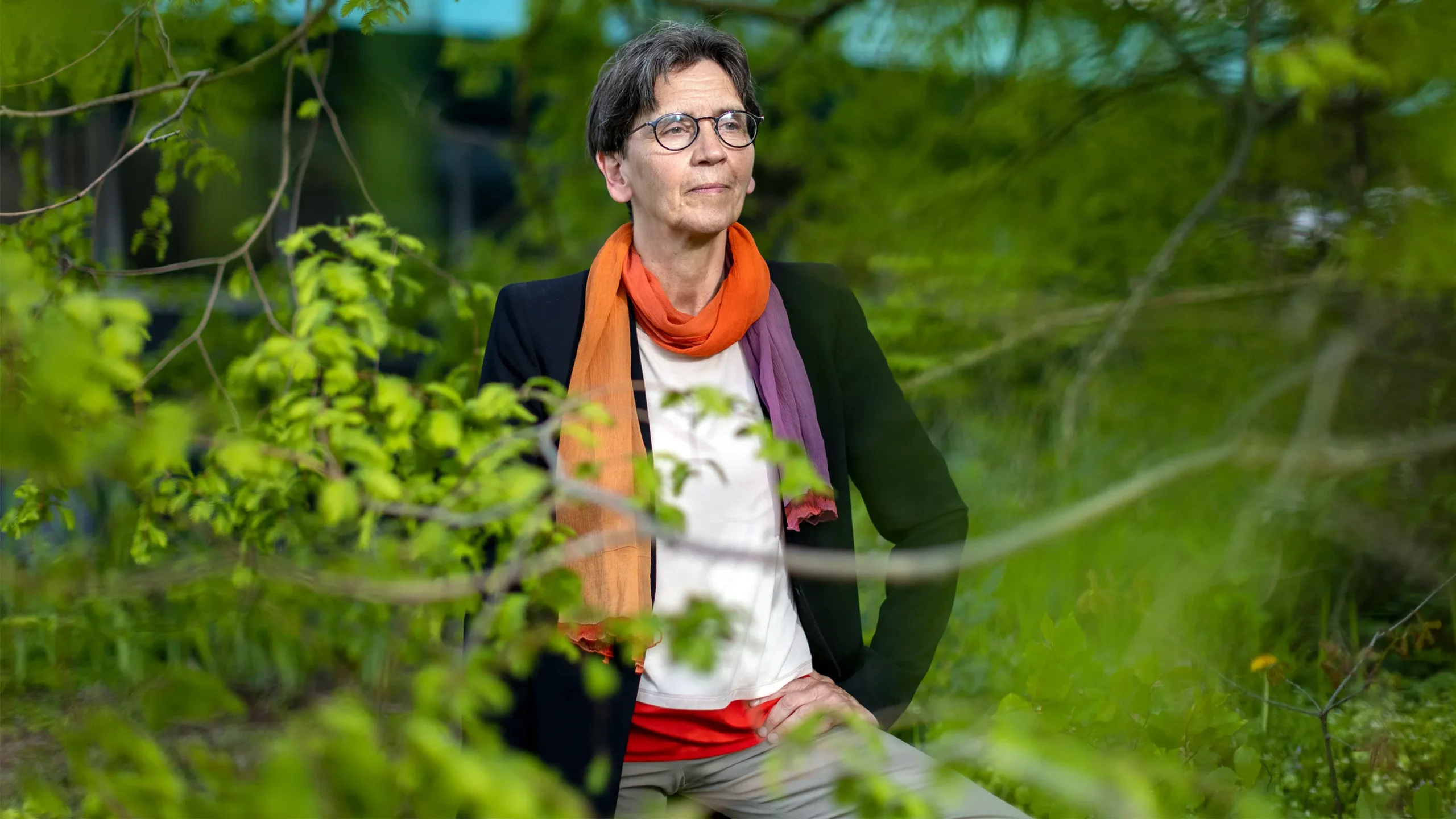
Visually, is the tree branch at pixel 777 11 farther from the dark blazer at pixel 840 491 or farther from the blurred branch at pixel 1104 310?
the dark blazer at pixel 840 491

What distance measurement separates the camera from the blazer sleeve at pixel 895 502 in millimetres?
2232

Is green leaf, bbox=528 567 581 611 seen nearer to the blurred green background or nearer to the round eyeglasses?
the blurred green background

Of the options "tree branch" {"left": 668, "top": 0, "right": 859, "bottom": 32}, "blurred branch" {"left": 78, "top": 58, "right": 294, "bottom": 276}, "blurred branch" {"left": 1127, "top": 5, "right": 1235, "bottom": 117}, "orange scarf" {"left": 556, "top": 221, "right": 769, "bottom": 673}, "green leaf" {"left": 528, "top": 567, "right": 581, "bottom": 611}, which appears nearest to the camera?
"green leaf" {"left": 528, "top": 567, "right": 581, "bottom": 611}

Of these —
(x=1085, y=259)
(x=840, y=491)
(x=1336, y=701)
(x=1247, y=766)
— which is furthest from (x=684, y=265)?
(x=1085, y=259)

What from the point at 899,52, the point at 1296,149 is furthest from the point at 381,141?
the point at 1296,149

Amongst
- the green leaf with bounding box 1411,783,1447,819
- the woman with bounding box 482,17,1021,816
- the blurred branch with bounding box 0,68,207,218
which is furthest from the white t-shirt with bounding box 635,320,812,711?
the green leaf with bounding box 1411,783,1447,819

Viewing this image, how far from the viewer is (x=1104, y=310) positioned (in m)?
3.89

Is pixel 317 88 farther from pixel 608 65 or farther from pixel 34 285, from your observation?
pixel 34 285

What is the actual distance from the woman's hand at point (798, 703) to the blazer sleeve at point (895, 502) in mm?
118

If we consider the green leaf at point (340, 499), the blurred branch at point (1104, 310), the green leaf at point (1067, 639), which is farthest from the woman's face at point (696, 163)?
the blurred branch at point (1104, 310)

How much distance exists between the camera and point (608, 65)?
2.20 metres

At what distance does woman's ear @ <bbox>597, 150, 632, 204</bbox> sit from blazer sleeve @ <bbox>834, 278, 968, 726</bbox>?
48 centimetres

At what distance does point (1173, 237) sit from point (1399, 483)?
48.4 inches

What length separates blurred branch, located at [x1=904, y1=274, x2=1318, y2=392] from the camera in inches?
146
